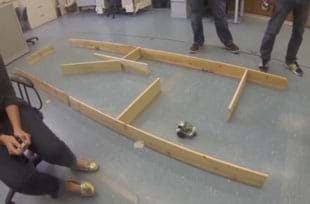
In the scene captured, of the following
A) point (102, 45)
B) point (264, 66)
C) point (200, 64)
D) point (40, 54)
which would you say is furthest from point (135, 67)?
point (40, 54)

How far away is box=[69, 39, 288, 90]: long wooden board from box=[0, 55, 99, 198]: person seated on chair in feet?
5.23

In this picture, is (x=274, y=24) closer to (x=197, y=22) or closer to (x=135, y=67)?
(x=197, y=22)

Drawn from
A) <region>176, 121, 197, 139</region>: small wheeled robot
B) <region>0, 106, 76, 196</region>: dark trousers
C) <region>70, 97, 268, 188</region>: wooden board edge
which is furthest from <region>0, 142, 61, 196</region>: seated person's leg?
<region>176, 121, 197, 139</region>: small wheeled robot

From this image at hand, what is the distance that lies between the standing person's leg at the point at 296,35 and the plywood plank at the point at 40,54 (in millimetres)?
2724

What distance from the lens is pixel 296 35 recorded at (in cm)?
244

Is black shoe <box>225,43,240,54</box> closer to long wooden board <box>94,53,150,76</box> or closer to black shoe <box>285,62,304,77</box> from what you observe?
black shoe <box>285,62,304,77</box>

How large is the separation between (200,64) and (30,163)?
1.84 m

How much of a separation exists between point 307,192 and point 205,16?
303 centimetres

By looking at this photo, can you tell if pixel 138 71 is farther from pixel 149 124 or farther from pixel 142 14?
pixel 142 14

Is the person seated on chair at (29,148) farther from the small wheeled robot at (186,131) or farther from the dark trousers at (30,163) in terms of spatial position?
the small wheeled robot at (186,131)

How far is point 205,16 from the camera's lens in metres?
4.03

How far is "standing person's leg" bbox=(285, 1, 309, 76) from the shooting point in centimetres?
227

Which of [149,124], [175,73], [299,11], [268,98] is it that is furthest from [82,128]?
[299,11]

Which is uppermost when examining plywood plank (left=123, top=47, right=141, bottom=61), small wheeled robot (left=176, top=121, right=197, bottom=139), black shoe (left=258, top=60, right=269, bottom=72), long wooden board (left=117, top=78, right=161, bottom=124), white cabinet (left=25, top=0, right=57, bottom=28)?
white cabinet (left=25, top=0, right=57, bottom=28)
